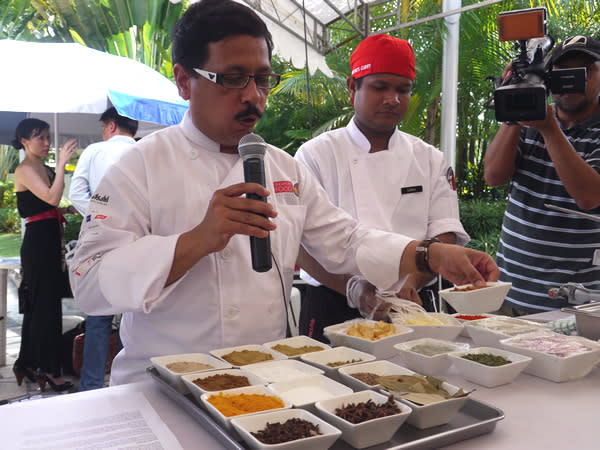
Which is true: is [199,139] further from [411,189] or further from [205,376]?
[411,189]

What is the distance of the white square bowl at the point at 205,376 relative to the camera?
1121 mm

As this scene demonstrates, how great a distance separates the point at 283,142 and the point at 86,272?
10.1m

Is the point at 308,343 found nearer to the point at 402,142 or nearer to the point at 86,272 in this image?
the point at 86,272

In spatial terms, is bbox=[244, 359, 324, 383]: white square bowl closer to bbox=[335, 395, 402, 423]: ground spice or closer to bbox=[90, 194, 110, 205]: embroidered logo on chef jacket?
bbox=[335, 395, 402, 423]: ground spice

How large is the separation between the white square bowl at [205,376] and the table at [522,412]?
0.05 m

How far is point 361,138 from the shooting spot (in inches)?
94.3

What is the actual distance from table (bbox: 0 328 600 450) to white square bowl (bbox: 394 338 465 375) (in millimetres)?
44

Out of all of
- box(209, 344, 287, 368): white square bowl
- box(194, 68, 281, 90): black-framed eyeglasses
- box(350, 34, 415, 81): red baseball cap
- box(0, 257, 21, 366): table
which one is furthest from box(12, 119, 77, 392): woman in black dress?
box(209, 344, 287, 368): white square bowl

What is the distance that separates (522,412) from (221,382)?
2.08 ft

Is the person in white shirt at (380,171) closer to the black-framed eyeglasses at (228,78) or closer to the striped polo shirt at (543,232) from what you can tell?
the striped polo shirt at (543,232)

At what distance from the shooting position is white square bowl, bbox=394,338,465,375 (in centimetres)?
134

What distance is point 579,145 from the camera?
2.28m

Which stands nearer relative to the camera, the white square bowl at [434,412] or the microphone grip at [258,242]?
the white square bowl at [434,412]

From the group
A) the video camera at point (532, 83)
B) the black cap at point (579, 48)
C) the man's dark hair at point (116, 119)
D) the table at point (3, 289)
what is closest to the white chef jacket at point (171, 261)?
the video camera at point (532, 83)
